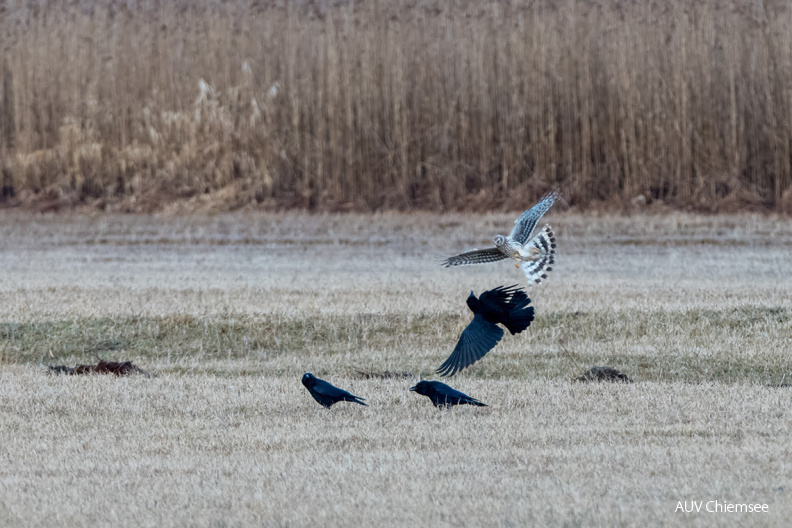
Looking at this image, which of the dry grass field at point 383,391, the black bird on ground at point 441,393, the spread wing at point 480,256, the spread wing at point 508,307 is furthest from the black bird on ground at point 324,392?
the spread wing at point 480,256

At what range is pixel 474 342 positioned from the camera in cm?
782

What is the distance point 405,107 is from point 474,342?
17.8 metres

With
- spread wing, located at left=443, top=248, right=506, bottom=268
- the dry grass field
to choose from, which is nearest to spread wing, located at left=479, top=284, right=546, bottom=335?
the dry grass field

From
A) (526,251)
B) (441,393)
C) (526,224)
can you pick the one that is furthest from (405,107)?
(526,251)

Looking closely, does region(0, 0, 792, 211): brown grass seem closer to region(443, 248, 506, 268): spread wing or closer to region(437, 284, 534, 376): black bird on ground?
region(437, 284, 534, 376): black bird on ground

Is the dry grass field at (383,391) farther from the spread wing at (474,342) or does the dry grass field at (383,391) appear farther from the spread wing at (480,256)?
the spread wing at (480,256)

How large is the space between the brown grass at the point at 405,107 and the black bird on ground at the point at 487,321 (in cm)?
1618

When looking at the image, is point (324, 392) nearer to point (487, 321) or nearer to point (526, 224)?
point (487, 321)

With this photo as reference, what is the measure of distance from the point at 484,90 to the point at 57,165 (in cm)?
952

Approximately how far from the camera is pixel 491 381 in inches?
356

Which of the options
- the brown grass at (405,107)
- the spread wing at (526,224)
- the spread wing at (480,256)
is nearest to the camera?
the spread wing at (480,256)

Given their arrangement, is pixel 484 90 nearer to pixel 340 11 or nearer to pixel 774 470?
pixel 340 11

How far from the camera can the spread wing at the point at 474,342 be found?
7785mm

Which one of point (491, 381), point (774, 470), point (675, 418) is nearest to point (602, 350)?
point (491, 381)
